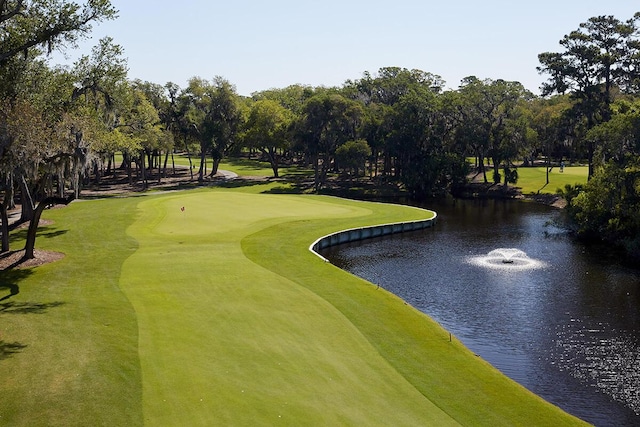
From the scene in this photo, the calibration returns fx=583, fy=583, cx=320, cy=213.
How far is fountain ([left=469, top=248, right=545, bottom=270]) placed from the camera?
43003mm

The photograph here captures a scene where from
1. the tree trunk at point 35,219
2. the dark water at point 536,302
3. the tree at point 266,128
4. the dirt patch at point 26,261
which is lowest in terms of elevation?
the dark water at point 536,302

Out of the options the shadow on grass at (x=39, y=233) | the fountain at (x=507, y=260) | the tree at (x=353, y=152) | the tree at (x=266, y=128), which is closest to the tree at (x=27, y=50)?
the shadow on grass at (x=39, y=233)

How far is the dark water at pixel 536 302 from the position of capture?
23.4 m

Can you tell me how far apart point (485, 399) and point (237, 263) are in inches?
820

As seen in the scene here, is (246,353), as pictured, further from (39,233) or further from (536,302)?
(39,233)

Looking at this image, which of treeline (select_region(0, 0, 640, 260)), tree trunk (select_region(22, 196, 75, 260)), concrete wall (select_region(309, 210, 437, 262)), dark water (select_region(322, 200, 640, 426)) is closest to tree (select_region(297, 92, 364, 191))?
treeline (select_region(0, 0, 640, 260))

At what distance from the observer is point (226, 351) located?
21969 millimetres

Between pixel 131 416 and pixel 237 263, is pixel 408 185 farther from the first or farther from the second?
pixel 131 416

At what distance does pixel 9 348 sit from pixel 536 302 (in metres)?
27.1

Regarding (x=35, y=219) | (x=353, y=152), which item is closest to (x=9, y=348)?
(x=35, y=219)

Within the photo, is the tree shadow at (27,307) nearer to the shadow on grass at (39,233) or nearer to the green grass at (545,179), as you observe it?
the shadow on grass at (39,233)

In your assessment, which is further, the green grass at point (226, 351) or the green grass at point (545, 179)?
the green grass at point (545, 179)

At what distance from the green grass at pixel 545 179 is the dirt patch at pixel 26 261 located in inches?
2704

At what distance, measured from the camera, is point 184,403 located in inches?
682
